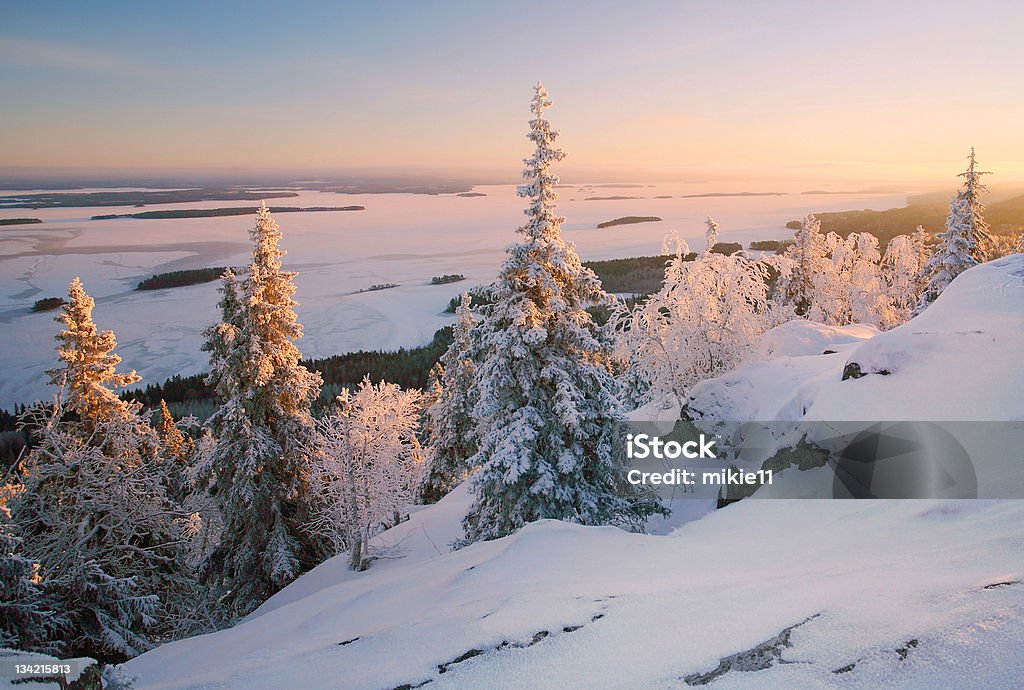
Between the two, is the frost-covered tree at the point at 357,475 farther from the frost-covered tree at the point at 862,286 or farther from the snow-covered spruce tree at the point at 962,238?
the frost-covered tree at the point at 862,286

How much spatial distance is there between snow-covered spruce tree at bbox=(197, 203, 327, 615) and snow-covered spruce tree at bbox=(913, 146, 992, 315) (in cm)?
3017

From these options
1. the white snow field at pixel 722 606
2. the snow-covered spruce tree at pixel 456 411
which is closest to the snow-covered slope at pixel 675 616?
the white snow field at pixel 722 606

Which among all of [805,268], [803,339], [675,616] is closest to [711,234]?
[803,339]

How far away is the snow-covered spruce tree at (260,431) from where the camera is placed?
A: 18.6 meters

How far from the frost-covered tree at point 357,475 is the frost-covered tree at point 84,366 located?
700 centimetres

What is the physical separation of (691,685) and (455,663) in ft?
5.98

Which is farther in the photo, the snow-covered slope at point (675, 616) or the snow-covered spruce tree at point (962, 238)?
the snow-covered spruce tree at point (962, 238)

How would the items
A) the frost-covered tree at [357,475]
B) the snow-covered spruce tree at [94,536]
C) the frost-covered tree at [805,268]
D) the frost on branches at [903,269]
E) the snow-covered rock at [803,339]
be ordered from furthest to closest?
the frost-covered tree at [805,268], the frost on branches at [903,269], the frost-covered tree at [357,475], the snow-covered rock at [803,339], the snow-covered spruce tree at [94,536]

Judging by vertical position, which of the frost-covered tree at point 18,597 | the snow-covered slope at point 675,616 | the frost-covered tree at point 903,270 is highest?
the frost-covered tree at point 903,270

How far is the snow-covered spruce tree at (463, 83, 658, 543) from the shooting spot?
43.2 ft

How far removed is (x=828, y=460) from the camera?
10250 mm

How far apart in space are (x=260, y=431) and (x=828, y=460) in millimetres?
17471

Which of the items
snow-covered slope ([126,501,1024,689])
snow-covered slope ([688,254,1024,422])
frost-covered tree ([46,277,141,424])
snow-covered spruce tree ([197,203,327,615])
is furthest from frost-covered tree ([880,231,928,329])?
frost-covered tree ([46,277,141,424])

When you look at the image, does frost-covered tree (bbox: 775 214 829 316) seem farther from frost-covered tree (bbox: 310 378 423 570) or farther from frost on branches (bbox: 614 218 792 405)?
frost-covered tree (bbox: 310 378 423 570)
